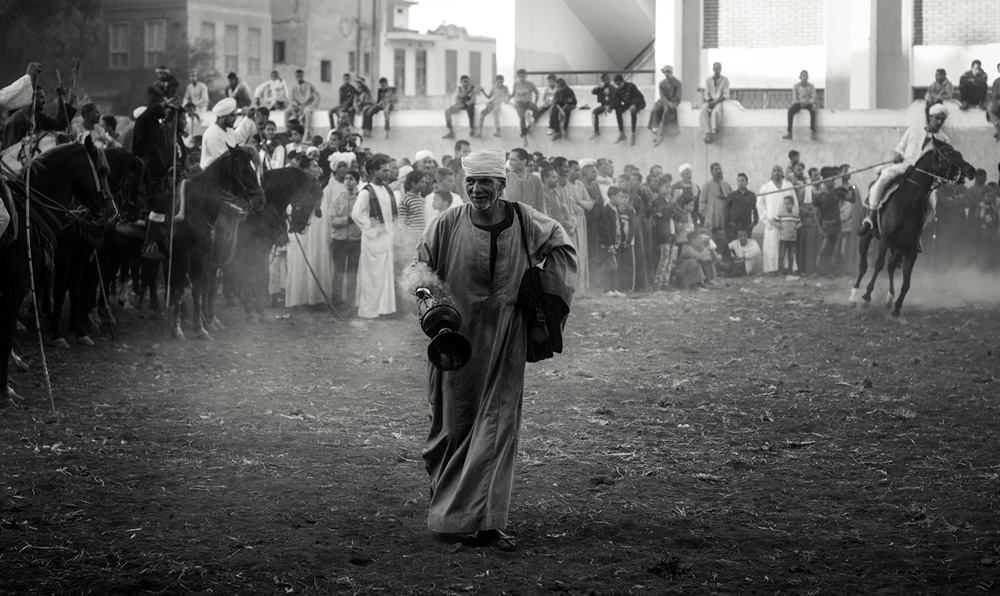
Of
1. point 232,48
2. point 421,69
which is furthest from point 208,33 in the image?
point 421,69

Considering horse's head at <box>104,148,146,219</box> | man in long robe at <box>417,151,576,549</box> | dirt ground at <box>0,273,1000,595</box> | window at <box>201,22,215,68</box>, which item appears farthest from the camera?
window at <box>201,22,215,68</box>

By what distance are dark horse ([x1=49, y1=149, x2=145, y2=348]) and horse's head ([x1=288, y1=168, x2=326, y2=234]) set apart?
7.95ft

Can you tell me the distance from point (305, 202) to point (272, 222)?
51cm

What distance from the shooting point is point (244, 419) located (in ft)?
32.9

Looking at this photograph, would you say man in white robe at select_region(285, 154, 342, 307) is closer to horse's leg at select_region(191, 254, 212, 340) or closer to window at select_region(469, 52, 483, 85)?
horse's leg at select_region(191, 254, 212, 340)

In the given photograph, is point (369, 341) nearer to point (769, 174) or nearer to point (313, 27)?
point (769, 174)

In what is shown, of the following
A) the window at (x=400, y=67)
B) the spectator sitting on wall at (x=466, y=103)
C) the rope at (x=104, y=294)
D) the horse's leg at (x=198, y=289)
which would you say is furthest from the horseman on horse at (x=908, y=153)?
the window at (x=400, y=67)

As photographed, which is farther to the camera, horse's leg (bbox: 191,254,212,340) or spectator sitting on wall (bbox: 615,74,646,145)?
spectator sitting on wall (bbox: 615,74,646,145)

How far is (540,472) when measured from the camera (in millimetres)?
8266

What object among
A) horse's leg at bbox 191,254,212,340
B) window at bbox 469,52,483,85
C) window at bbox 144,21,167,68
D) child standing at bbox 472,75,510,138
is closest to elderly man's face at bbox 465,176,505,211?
horse's leg at bbox 191,254,212,340

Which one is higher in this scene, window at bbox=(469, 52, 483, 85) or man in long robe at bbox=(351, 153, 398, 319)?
window at bbox=(469, 52, 483, 85)

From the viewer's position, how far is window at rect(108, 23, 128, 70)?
169 ft

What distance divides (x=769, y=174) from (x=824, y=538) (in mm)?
22333

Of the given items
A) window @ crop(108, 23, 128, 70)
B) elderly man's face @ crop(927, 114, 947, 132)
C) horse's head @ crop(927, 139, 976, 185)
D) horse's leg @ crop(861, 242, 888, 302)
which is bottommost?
horse's leg @ crop(861, 242, 888, 302)
